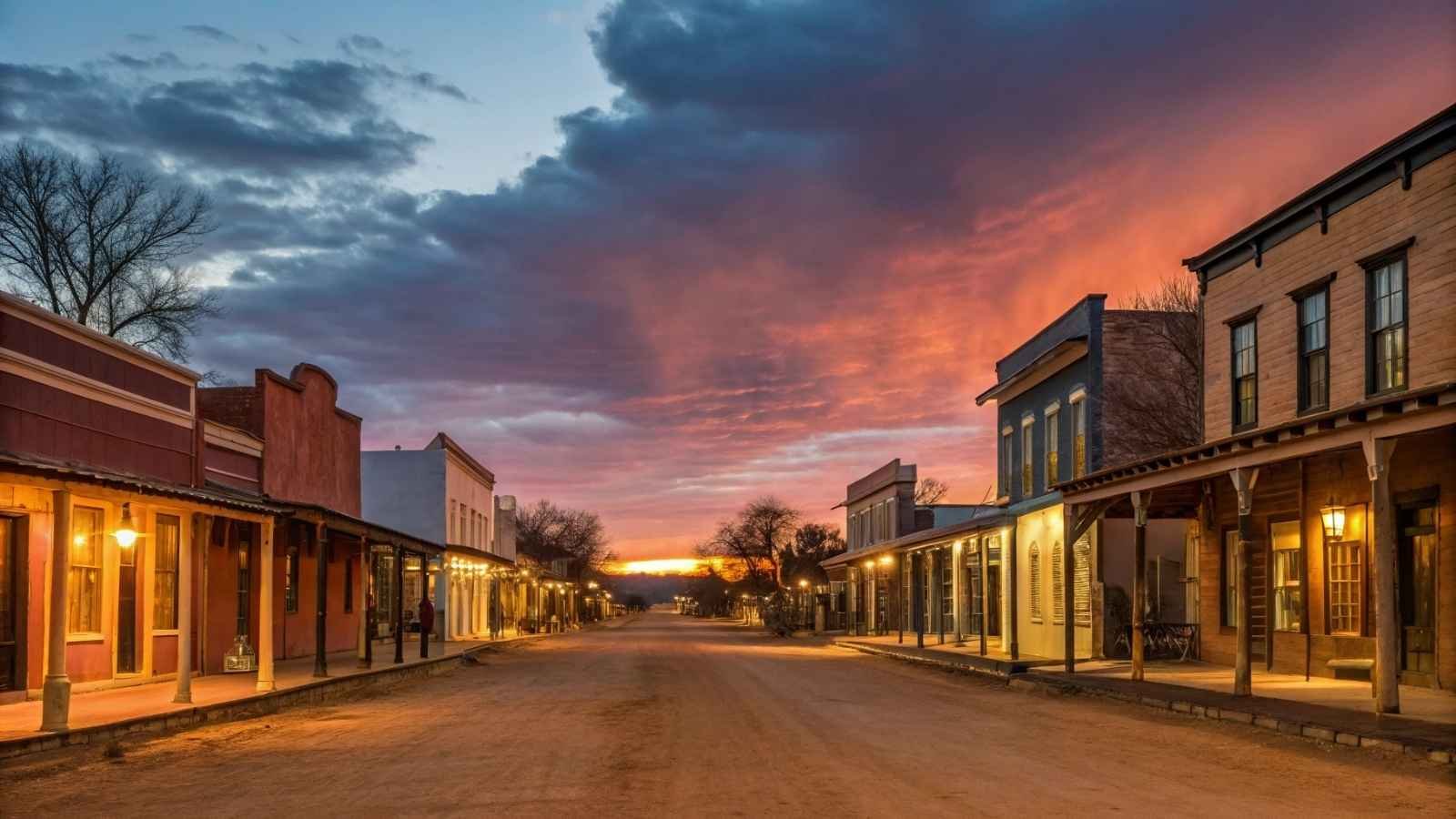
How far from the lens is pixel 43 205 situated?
44281mm

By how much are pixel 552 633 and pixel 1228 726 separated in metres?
52.9

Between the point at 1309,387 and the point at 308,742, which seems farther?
the point at 1309,387

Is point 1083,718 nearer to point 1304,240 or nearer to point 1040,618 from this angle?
point 1304,240

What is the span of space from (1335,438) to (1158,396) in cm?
1488

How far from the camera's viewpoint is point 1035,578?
111 ft

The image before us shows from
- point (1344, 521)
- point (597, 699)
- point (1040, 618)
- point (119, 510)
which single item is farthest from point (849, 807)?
point (1040, 618)

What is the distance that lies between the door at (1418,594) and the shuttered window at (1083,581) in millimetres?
10475

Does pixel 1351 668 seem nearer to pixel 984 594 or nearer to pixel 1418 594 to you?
pixel 1418 594

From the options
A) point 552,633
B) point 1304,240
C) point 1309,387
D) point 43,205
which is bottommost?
point 552,633

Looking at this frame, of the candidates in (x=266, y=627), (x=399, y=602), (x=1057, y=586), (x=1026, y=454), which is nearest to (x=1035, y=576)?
(x=1057, y=586)

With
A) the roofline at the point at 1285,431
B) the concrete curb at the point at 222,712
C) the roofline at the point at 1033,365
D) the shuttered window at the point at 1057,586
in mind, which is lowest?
the concrete curb at the point at 222,712

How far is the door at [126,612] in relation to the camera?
21.7 m

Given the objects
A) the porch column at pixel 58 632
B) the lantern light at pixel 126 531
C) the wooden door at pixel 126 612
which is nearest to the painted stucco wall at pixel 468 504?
the wooden door at pixel 126 612

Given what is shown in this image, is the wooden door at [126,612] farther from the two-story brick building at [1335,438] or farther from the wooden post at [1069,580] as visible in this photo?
the two-story brick building at [1335,438]
